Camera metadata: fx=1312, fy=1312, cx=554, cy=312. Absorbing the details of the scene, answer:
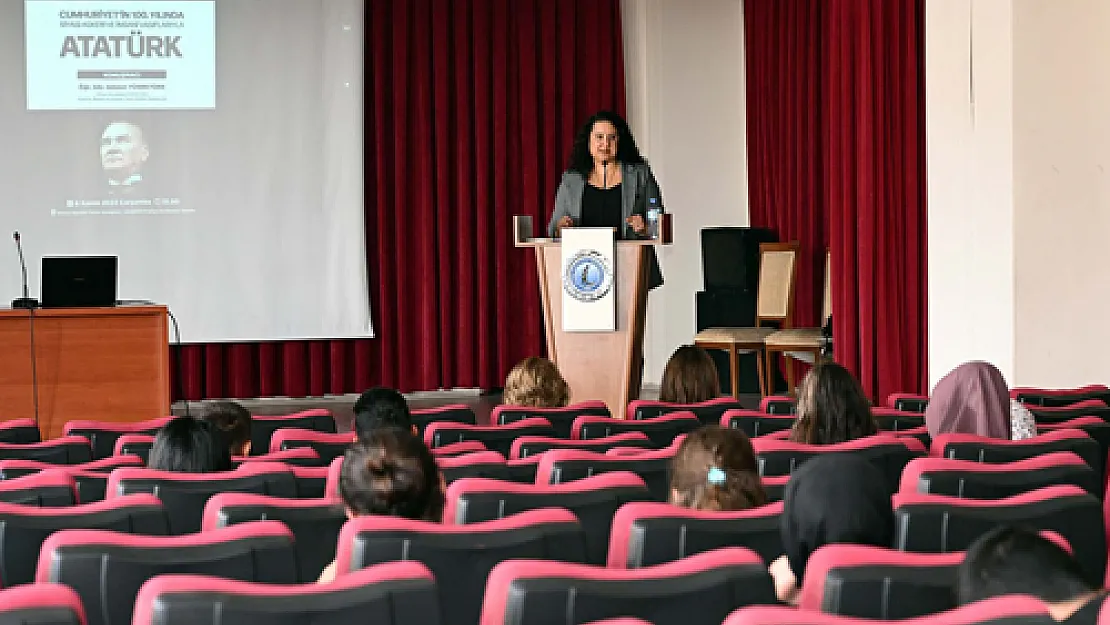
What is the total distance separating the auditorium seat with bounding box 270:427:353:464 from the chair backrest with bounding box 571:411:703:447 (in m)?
0.75

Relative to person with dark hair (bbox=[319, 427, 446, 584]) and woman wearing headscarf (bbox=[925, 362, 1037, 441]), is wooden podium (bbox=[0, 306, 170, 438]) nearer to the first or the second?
woman wearing headscarf (bbox=[925, 362, 1037, 441])

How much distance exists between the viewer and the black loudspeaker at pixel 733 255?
31.8 ft

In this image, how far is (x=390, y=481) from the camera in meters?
2.35

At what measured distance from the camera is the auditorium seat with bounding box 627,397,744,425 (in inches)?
185

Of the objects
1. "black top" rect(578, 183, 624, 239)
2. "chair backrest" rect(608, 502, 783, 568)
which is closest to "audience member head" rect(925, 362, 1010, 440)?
"chair backrest" rect(608, 502, 783, 568)

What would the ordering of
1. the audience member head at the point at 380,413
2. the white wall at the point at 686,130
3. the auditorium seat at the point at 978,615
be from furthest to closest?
the white wall at the point at 686,130, the audience member head at the point at 380,413, the auditorium seat at the point at 978,615

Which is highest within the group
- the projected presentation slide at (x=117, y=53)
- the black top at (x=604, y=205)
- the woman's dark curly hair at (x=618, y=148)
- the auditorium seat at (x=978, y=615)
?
the projected presentation slide at (x=117, y=53)

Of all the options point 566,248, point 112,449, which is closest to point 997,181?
point 566,248

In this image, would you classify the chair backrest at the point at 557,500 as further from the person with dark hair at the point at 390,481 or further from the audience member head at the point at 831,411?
the audience member head at the point at 831,411

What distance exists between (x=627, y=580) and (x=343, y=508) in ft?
3.19

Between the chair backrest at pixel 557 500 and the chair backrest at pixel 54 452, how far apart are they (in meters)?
1.98

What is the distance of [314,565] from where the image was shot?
258cm

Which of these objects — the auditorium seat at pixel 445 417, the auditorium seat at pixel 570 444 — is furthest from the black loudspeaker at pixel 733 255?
the auditorium seat at pixel 570 444

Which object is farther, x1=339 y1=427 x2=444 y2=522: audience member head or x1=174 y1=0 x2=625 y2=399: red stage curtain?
x1=174 y1=0 x2=625 y2=399: red stage curtain
